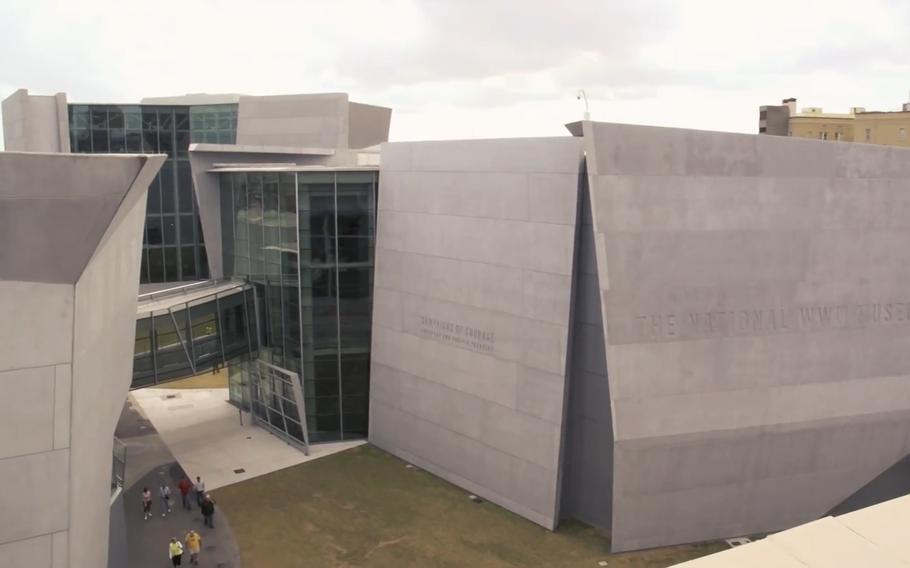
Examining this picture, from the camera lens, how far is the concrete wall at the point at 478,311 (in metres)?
22.6

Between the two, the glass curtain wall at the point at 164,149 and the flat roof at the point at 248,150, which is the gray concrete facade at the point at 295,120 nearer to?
the glass curtain wall at the point at 164,149

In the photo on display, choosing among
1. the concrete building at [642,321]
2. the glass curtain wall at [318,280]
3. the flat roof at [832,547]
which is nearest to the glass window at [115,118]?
the glass curtain wall at [318,280]

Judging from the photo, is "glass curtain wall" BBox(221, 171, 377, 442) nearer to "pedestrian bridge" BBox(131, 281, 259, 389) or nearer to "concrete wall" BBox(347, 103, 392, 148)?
"pedestrian bridge" BBox(131, 281, 259, 389)

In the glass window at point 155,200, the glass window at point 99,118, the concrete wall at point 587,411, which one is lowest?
the concrete wall at point 587,411

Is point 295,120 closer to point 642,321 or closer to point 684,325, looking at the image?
point 642,321

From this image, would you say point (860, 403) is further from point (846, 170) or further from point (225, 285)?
A: point (225, 285)

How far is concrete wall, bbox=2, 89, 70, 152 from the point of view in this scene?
3838 cm

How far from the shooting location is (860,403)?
22938 mm

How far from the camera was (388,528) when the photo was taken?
23.2 metres

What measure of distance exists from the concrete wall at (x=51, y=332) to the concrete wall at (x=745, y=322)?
1234 centimetres

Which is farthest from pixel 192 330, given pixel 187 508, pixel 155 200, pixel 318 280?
pixel 155 200

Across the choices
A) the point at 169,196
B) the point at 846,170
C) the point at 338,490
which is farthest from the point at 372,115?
the point at 846,170

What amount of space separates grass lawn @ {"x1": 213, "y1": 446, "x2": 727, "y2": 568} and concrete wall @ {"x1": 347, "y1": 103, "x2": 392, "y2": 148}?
2197cm

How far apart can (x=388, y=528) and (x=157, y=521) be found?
723 cm
